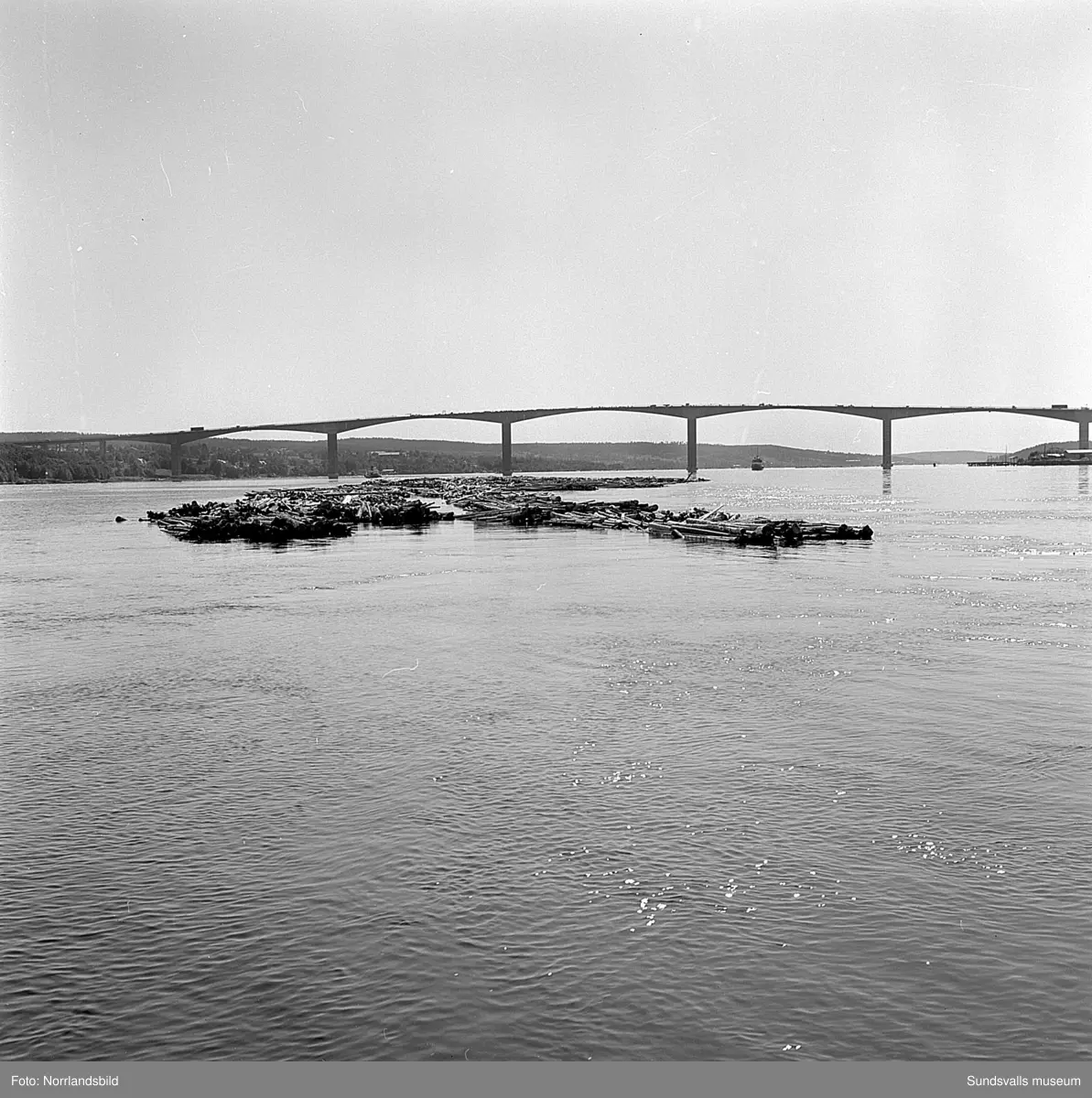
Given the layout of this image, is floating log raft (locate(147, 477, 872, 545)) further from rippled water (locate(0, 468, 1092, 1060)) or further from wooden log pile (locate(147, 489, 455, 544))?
rippled water (locate(0, 468, 1092, 1060))

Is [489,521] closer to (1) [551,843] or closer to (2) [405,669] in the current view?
(2) [405,669]

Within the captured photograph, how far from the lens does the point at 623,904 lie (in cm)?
805

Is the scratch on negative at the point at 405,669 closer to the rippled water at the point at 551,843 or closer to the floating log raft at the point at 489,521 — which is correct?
the rippled water at the point at 551,843

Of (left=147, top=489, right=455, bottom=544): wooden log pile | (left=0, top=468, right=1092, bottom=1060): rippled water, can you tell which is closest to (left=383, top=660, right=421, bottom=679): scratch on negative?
(left=0, top=468, right=1092, bottom=1060): rippled water

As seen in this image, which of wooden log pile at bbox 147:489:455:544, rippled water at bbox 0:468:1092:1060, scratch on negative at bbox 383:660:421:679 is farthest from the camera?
wooden log pile at bbox 147:489:455:544

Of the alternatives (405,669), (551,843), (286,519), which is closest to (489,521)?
(286,519)

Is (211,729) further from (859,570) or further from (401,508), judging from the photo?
(401,508)

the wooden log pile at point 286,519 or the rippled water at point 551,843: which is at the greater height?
the wooden log pile at point 286,519

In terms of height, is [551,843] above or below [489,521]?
below

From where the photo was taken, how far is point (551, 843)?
932cm

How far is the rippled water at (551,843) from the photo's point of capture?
662cm

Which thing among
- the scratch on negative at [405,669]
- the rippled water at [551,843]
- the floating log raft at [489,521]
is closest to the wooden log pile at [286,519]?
the floating log raft at [489,521]

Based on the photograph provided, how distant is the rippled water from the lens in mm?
6621

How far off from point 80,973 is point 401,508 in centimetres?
5320
